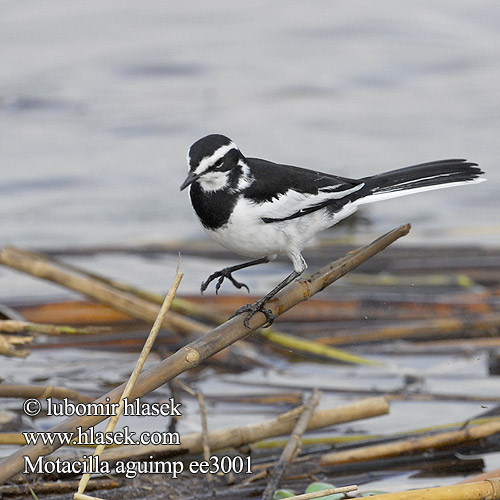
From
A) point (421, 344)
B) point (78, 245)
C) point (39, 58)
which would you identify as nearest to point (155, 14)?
point (39, 58)

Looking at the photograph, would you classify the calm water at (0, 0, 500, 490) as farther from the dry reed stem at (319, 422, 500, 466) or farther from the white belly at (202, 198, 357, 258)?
the white belly at (202, 198, 357, 258)

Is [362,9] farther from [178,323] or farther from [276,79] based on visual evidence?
[178,323]

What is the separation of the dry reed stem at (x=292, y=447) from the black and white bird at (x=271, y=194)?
70 cm

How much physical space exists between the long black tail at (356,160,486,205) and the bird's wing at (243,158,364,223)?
6 cm

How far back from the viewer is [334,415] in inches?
195

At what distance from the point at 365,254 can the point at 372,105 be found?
346 inches

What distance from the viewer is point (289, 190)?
14.6 ft

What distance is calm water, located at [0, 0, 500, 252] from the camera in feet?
31.3

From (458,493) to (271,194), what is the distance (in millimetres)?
1359

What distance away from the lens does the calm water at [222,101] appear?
955 centimetres

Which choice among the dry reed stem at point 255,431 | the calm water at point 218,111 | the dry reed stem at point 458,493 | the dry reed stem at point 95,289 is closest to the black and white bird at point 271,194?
the dry reed stem at point 255,431

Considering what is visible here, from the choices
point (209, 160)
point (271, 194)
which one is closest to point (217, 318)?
point (271, 194)

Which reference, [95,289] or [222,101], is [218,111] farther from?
[95,289]

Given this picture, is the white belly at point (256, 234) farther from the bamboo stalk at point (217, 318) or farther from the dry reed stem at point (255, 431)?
the bamboo stalk at point (217, 318)
